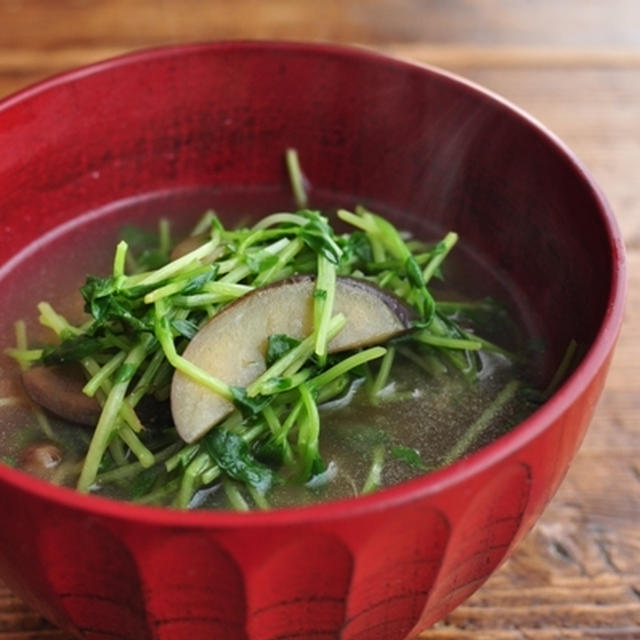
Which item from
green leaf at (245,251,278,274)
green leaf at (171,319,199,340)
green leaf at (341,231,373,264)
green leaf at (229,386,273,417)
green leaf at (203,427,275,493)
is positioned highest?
green leaf at (245,251,278,274)

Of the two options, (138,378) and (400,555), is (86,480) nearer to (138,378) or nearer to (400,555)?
(138,378)

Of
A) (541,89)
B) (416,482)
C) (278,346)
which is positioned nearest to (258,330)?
(278,346)

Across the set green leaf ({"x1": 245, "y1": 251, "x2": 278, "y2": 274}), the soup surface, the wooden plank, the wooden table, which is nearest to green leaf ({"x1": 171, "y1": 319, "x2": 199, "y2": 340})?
the soup surface

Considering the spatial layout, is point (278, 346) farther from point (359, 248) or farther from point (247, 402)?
point (359, 248)

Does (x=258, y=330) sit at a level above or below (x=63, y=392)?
above

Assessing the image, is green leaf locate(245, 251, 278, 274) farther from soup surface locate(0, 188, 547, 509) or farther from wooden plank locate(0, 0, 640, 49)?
wooden plank locate(0, 0, 640, 49)

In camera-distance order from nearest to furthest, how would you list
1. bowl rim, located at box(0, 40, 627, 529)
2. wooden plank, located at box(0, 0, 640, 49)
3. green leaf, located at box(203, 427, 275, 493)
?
bowl rim, located at box(0, 40, 627, 529) < green leaf, located at box(203, 427, 275, 493) < wooden plank, located at box(0, 0, 640, 49)

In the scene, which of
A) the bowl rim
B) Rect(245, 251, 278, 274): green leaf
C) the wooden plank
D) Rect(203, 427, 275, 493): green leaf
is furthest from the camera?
the wooden plank

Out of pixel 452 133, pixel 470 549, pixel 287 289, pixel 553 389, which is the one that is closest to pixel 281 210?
pixel 452 133
